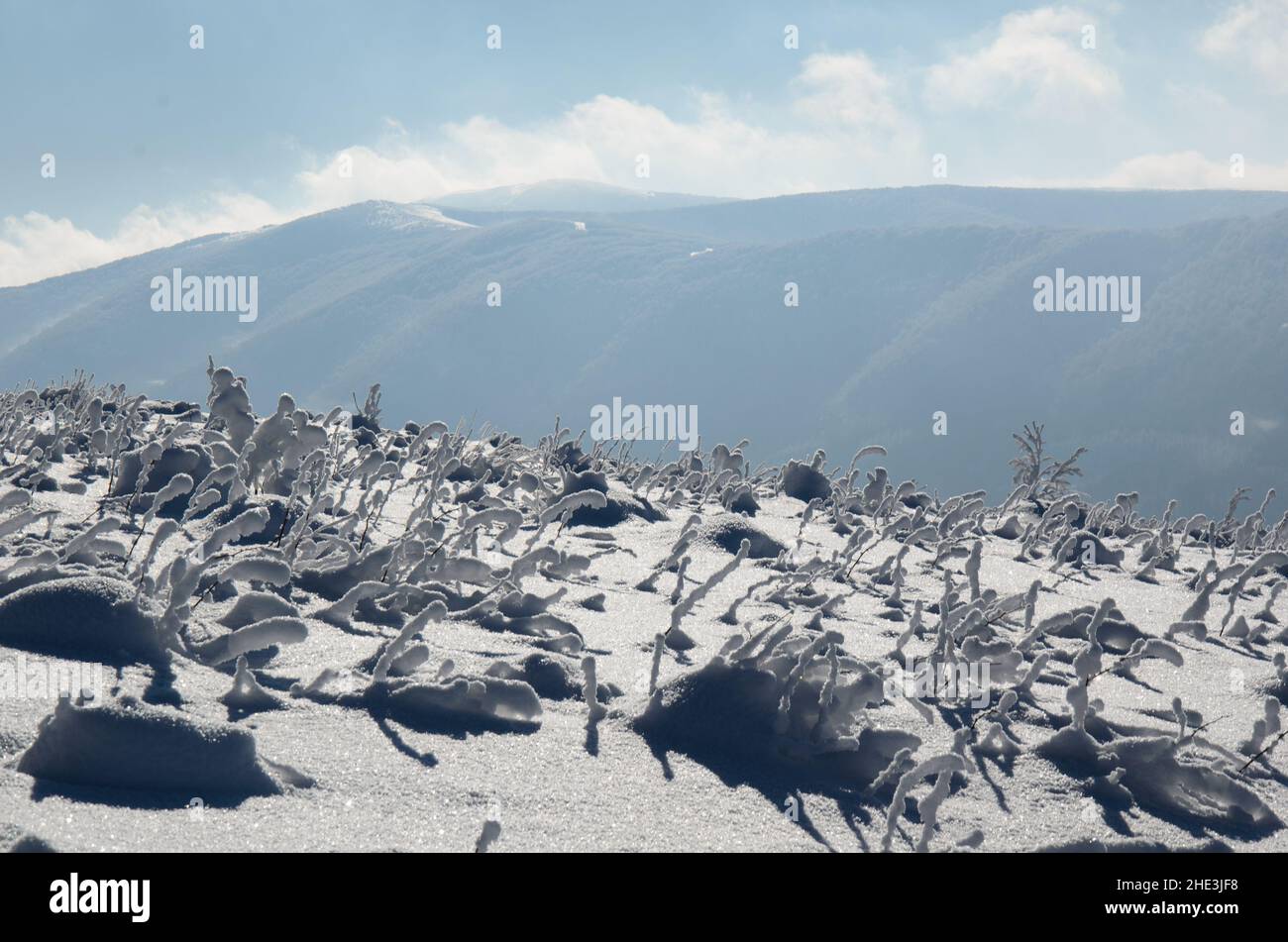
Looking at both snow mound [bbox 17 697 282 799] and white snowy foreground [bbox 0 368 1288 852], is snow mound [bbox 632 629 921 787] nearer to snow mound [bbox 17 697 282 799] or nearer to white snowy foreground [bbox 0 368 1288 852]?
white snowy foreground [bbox 0 368 1288 852]

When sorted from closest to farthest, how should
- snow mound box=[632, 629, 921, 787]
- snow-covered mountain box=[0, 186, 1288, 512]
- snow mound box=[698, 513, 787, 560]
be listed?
snow mound box=[632, 629, 921, 787]
snow mound box=[698, 513, 787, 560]
snow-covered mountain box=[0, 186, 1288, 512]

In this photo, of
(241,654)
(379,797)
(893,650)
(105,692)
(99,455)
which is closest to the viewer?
(379,797)

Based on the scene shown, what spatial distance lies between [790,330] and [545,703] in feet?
397

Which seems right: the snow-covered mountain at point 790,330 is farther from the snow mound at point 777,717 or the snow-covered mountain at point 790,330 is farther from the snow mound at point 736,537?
the snow mound at point 777,717

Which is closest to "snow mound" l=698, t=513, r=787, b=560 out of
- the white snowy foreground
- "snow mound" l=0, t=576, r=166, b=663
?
the white snowy foreground

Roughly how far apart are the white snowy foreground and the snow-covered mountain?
258 ft

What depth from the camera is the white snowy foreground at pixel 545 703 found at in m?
2.26

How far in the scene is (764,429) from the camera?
107188mm

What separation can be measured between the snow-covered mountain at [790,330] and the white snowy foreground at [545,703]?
78.5m

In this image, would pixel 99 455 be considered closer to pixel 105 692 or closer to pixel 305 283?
pixel 105 692

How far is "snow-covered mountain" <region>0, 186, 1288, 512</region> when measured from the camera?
8825 centimetres

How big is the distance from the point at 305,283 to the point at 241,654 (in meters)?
164

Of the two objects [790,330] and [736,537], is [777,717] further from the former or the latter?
[790,330]
